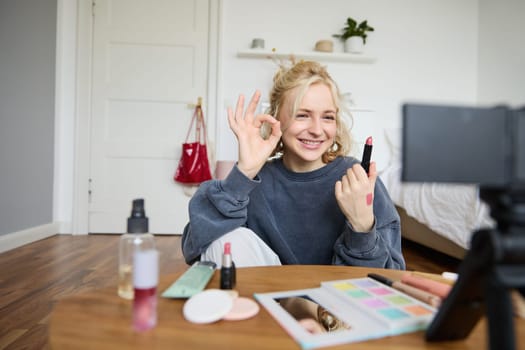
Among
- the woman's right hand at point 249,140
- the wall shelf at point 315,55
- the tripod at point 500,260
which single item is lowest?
the tripod at point 500,260

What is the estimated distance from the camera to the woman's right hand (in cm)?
77

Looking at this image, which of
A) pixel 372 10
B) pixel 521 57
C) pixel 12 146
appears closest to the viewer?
pixel 12 146

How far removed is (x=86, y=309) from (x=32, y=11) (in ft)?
8.13

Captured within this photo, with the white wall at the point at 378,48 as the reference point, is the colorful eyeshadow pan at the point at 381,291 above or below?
below

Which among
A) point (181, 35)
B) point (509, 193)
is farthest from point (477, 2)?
point (509, 193)

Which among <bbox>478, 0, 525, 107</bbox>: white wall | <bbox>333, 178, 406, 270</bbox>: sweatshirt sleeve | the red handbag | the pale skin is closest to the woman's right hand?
the pale skin

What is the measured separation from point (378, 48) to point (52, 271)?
2716 mm

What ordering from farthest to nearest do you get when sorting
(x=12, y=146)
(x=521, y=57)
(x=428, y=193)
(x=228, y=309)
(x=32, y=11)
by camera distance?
(x=521, y=57), (x=32, y=11), (x=12, y=146), (x=428, y=193), (x=228, y=309)

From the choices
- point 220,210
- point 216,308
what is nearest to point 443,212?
point 220,210

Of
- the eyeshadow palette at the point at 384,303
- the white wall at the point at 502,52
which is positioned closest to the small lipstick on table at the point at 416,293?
the eyeshadow palette at the point at 384,303

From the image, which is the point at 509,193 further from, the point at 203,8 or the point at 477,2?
the point at 477,2

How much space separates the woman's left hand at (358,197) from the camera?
0.71 meters

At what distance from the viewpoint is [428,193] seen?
1.93 meters

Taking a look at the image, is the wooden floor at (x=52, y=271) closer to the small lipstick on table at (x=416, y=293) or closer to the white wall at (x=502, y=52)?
the small lipstick on table at (x=416, y=293)
